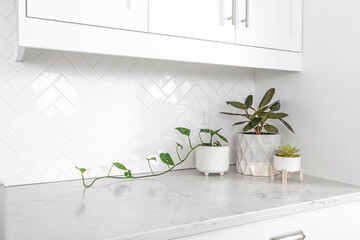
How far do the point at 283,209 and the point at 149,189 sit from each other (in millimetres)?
462

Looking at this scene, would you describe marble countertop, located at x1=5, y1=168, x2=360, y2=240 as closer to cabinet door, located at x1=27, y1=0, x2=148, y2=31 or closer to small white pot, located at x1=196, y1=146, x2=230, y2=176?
small white pot, located at x1=196, y1=146, x2=230, y2=176

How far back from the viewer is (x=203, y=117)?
61.4 inches

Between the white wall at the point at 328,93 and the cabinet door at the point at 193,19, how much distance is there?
41 centimetres

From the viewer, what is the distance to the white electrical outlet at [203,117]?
1.55m

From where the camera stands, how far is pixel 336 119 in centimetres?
129

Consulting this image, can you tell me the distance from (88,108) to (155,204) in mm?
539

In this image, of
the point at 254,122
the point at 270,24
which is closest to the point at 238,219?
the point at 254,122

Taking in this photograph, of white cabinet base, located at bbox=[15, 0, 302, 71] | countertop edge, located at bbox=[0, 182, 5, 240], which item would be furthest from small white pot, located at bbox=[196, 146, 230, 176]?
countertop edge, located at bbox=[0, 182, 5, 240]

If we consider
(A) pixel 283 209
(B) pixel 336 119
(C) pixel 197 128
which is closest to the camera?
Answer: (A) pixel 283 209

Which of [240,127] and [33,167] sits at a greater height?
[240,127]

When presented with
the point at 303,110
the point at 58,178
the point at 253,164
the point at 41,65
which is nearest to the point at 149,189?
the point at 58,178

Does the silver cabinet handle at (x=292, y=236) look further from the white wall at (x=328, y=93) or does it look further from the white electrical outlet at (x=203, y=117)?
the white electrical outlet at (x=203, y=117)

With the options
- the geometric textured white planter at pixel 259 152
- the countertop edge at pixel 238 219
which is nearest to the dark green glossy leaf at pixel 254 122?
the geometric textured white planter at pixel 259 152

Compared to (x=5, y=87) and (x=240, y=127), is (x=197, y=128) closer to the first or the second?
(x=240, y=127)
